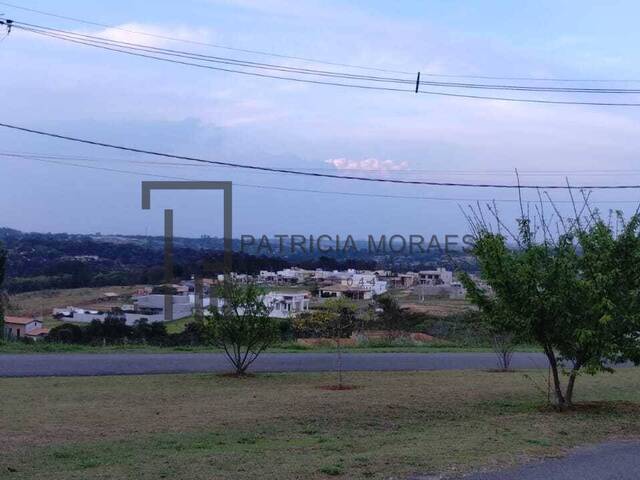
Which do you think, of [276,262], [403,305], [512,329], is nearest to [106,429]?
[512,329]

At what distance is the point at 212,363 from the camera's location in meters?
22.1

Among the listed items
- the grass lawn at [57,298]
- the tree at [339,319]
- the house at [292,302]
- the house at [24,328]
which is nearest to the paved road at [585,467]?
the tree at [339,319]

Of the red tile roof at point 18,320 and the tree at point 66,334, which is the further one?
the red tile roof at point 18,320

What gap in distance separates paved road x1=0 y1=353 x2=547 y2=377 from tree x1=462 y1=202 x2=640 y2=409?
853 centimetres

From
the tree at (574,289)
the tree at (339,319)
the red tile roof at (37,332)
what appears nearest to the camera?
the tree at (574,289)

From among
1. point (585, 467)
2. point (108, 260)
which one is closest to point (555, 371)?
point (585, 467)

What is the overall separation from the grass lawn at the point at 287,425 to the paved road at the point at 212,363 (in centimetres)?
170

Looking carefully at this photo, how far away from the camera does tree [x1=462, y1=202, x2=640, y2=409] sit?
1259 cm

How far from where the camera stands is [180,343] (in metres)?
28.7

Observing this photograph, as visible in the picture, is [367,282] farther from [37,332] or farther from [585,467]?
[585,467]

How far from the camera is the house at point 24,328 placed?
2966 cm

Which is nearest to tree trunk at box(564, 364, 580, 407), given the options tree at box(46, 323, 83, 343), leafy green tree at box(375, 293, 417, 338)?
leafy green tree at box(375, 293, 417, 338)

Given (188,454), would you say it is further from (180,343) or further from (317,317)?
(180,343)

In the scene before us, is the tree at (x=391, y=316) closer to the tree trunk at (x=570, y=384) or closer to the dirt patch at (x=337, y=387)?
the dirt patch at (x=337, y=387)
